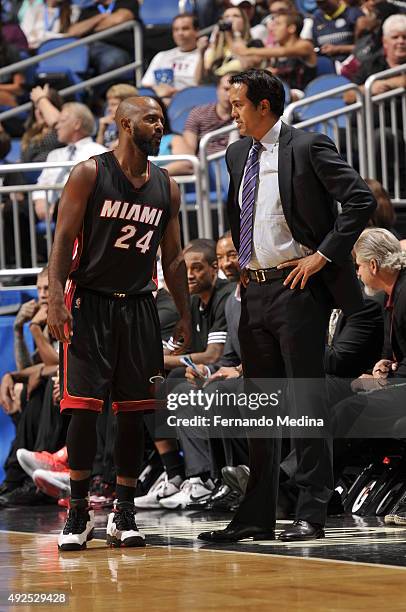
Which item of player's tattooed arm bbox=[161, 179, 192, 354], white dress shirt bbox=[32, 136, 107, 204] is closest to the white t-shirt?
white dress shirt bbox=[32, 136, 107, 204]

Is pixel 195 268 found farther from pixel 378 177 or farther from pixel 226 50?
pixel 226 50

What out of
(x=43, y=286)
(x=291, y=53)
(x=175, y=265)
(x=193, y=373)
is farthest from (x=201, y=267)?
(x=291, y=53)

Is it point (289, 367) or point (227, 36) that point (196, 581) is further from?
point (227, 36)

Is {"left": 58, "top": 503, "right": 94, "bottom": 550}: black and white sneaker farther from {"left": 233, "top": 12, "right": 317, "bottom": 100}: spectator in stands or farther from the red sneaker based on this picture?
{"left": 233, "top": 12, "right": 317, "bottom": 100}: spectator in stands

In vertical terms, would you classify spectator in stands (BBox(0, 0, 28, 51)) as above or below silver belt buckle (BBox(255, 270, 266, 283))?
above

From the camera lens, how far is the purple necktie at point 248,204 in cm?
548

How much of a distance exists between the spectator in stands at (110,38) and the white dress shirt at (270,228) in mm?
8659

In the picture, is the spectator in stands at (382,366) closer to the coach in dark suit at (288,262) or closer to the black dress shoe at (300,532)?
the coach in dark suit at (288,262)

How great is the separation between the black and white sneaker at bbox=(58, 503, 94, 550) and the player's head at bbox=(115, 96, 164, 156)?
159cm

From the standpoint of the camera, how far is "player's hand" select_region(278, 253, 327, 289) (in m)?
5.25

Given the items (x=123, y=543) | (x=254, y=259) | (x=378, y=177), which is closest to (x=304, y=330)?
(x=254, y=259)

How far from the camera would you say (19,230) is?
1045 cm

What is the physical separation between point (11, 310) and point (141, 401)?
14.9ft

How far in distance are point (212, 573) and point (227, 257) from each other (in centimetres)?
373
